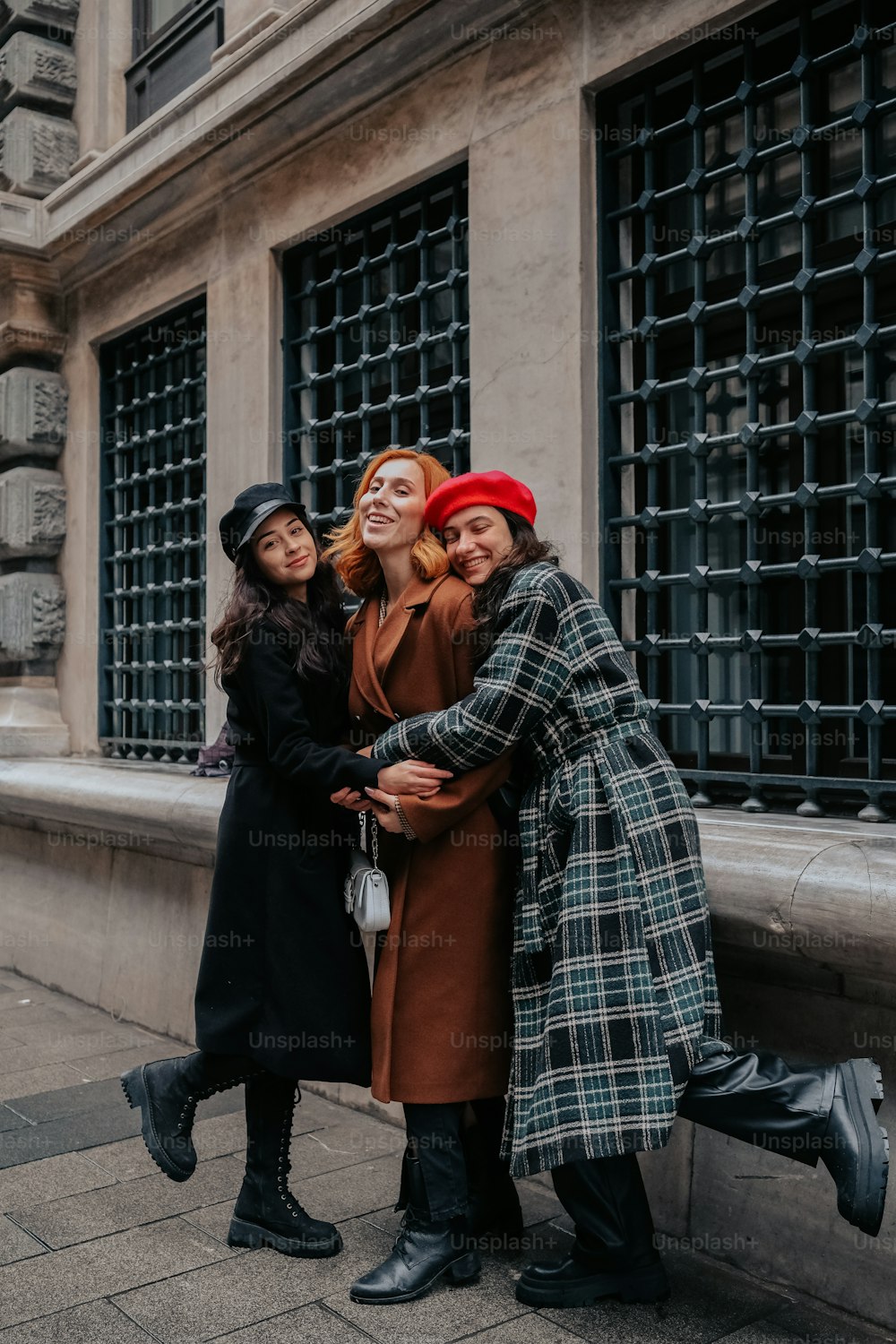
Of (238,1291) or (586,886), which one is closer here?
(586,886)

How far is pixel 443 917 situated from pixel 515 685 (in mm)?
638

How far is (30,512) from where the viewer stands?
7.41 meters

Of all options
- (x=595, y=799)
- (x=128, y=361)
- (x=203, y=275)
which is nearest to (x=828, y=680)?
A: (x=595, y=799)

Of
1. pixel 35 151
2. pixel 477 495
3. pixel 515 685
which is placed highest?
pixel 35 151

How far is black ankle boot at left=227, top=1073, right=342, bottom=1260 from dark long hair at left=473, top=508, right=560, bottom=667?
1.35 m

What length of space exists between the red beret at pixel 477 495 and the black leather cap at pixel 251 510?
42 centimetres

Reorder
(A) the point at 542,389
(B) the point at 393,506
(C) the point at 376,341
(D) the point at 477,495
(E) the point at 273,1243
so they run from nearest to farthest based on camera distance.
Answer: (D) the point at 477,495, (B) the point at 393,506, (E) the point at 273,1243, (A) the point at 542,389, (C) the point at 376,341

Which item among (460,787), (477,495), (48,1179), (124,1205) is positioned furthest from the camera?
(48,1179)

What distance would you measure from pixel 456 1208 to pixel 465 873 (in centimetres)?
84

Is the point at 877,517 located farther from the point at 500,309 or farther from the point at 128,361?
the point at 128,361

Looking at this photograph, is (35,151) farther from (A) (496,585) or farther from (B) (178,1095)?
(B) (178,1095)

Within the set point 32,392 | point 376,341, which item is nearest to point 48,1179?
point 376,341

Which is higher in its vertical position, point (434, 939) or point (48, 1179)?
point (434, 939)

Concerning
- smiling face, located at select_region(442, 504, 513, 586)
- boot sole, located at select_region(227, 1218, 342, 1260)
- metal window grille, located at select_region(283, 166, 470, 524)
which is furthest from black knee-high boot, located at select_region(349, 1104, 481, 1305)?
metal window grille, located at select_region(283, 166, 470, 524)
